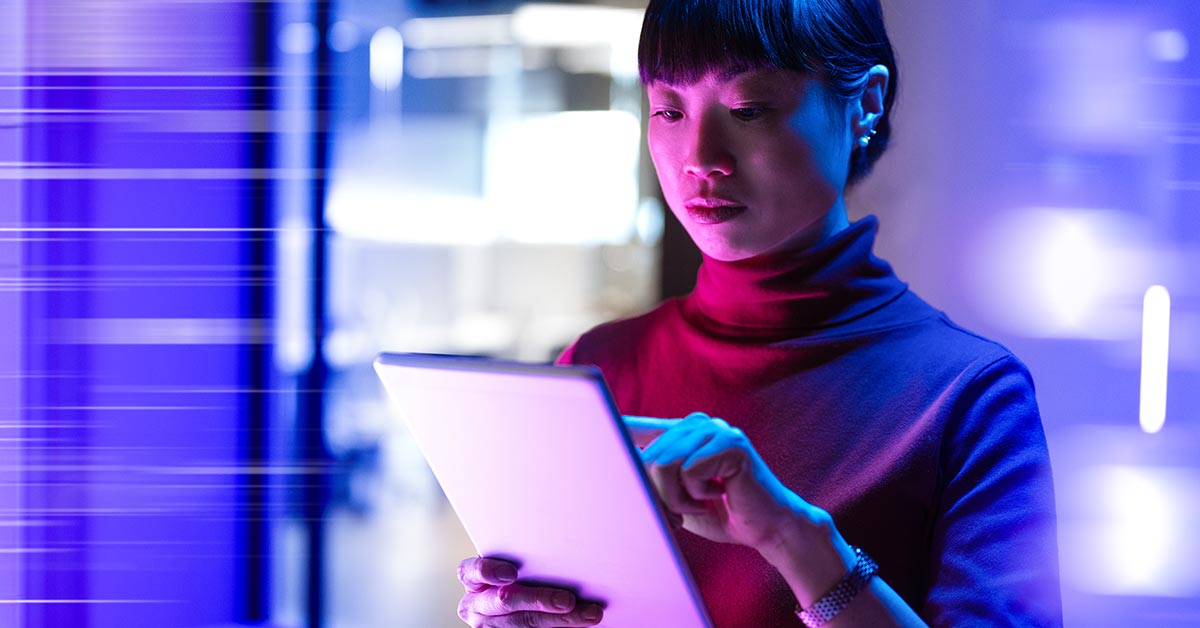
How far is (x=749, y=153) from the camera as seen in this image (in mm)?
848

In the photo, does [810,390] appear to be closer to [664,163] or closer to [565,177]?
[664,163]

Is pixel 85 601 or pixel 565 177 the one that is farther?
pixel 565 177

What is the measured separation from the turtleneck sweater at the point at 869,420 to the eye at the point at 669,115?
Answer: 0.15 metres

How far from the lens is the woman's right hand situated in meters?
0.74

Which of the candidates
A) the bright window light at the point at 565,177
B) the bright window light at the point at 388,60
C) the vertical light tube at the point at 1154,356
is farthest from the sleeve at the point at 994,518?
the bright window light at the point at 388,60

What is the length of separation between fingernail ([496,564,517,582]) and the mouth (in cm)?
33

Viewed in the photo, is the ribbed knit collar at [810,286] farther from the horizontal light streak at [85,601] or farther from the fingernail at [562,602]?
the horizontal light streak at [85,601]

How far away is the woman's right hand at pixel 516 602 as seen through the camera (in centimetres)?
74

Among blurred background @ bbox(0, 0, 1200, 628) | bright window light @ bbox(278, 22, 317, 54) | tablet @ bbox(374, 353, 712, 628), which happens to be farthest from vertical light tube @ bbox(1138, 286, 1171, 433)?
bright window light @ bbox(278, 22, 317, 54)

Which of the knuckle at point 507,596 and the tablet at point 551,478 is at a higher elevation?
the tablet at point 551,478

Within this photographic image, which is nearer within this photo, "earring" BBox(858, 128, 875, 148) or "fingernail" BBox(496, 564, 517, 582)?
"fingernail" BBox(496, 564, 517, 582)

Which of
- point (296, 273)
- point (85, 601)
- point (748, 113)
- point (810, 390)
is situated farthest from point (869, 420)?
point (296, 273)

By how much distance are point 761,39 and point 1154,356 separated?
768 mm

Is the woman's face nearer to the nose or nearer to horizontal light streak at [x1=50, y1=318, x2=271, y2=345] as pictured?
the nose
